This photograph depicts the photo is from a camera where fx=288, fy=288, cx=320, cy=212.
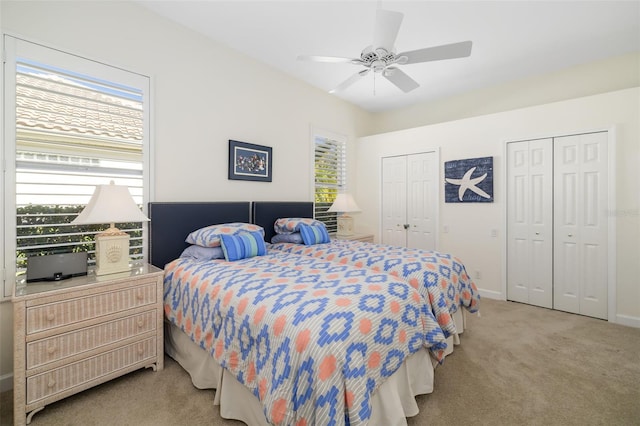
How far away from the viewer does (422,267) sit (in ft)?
7.90

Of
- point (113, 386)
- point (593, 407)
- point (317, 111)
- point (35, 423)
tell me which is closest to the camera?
point (35, 423)

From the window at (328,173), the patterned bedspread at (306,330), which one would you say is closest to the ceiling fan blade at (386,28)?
the patterned bedspread at (306,330)

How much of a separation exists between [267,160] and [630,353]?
404cm

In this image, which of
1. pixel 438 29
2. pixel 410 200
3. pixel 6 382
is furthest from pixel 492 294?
pixel 6 382

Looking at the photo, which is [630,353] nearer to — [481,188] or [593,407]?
[593,407]

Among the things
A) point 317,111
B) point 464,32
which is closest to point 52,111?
point 317,111

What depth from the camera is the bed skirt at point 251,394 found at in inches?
61.1

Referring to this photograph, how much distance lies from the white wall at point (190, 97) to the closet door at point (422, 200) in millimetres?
1649

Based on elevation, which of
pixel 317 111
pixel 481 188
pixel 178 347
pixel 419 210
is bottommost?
pixel 178 347

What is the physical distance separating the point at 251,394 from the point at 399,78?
2776mm

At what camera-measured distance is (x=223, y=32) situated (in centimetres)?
301

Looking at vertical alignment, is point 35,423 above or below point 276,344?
below

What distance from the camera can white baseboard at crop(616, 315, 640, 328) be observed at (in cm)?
303

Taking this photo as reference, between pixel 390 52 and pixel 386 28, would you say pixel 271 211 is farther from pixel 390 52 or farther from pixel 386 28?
pixel 386 28
